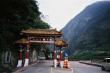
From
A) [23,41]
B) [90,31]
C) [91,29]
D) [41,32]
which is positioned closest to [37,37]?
[41,32]

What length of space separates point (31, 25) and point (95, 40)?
79497mm

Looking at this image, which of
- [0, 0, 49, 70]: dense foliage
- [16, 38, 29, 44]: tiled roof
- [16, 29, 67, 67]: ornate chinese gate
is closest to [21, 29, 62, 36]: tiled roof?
[16, 29, 67, 67]: ornate chinese gate

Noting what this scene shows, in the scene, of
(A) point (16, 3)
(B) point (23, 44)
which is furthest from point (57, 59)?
(A) point (16, 3)

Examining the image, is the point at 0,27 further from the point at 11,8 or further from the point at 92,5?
the point at 92,5

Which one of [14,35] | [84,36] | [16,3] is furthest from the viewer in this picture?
[84,36]

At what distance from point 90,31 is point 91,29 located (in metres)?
1.83

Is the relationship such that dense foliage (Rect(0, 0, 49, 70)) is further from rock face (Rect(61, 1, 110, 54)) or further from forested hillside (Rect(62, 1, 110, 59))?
rock face (Rect(61, 1, 110, 54))

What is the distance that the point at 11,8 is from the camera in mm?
29828

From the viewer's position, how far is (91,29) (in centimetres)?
13300

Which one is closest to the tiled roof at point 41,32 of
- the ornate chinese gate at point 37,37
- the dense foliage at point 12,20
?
the ornate chinese gate at point 37,37

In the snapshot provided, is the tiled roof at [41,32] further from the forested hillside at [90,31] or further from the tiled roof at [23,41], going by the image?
the forested hillside at [90,31]

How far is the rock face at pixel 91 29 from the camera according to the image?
12038 cm

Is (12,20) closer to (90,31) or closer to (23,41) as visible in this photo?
(23,41)

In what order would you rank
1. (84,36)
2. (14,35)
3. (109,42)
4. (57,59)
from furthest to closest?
(84,36) < (109,42) < (57,59) < (14,35)
